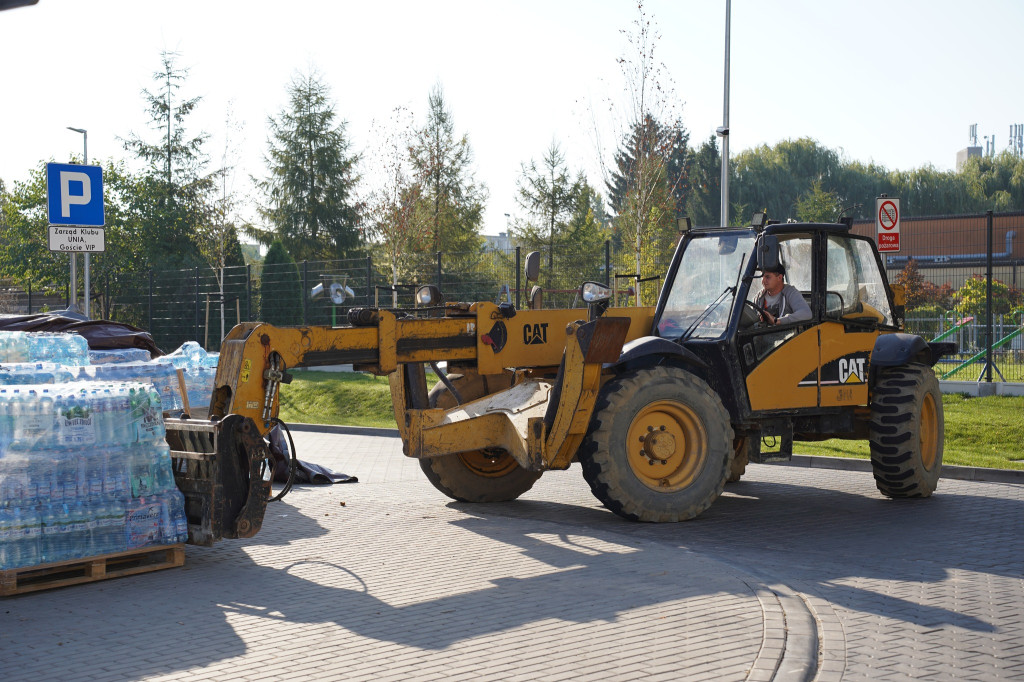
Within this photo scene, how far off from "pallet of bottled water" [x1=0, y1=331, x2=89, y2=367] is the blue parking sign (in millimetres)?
4247

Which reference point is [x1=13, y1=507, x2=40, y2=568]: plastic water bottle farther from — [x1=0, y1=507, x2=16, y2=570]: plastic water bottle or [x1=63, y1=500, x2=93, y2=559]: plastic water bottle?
[x1=63, y1=500, x2=93, y2=559]: plastic water bottle

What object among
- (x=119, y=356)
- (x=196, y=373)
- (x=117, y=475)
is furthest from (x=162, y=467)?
(x=196, y=373)

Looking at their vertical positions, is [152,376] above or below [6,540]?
above

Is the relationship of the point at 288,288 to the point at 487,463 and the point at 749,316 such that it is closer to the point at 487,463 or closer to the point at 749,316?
the point at 487,463

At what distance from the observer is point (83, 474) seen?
715 centimetres

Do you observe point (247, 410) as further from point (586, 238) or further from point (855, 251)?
point (586, 238)

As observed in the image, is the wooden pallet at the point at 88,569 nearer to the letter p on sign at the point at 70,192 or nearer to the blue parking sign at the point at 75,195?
the blue parking sign at the point at 75,195

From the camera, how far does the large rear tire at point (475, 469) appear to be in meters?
10.2

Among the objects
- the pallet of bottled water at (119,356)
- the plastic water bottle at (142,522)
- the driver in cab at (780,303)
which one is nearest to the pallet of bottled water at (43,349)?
the pallet of bottled water at (119,356)

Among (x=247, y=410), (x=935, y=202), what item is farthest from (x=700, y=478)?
(x=935, y=202)

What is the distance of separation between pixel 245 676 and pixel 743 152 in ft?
322

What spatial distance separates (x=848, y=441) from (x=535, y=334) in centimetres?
718

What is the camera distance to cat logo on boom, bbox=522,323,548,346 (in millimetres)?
9844

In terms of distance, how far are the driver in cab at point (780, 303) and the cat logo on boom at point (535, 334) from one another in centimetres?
195
